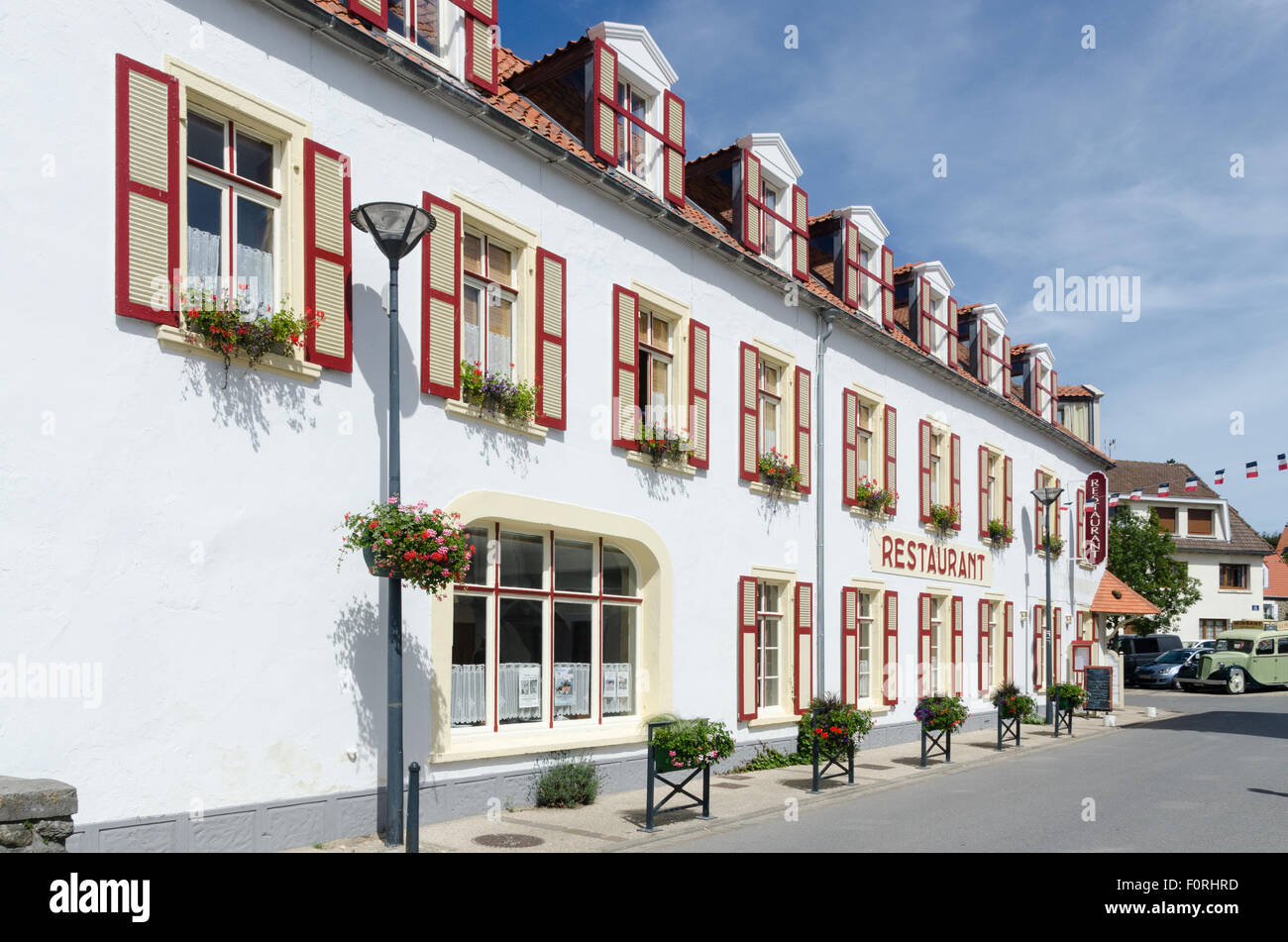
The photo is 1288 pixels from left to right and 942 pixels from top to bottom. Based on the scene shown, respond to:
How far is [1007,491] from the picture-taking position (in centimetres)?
2673

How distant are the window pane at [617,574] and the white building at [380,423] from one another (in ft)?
0.13

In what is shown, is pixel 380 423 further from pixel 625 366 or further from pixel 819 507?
pixel 819 507

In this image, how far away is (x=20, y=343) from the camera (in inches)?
305

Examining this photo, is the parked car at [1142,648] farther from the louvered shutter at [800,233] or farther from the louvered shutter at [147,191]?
the louvered shutter at [147,191]

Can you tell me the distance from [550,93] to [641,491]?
5.26 m

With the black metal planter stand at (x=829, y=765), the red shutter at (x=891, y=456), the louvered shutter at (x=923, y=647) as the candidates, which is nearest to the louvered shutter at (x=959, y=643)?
the louvered shutter at (x=923, y=647)

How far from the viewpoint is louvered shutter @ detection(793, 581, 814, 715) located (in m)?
17.5

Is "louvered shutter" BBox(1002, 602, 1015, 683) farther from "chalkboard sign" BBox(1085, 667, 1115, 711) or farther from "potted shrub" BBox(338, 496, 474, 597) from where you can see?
"potted shrub" BBox(338, 496, 474, 597)

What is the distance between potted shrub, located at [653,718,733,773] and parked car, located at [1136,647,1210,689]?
34.9m

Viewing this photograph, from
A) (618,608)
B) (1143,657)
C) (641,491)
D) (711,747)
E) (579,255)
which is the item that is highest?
(579,255)

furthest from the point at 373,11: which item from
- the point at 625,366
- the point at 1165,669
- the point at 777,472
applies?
the point at 1165,669

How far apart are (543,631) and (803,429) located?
6.77 meters

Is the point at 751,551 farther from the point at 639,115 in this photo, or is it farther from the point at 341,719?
the point at 341,719

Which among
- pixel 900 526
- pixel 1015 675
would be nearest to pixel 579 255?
pixel 900 526
